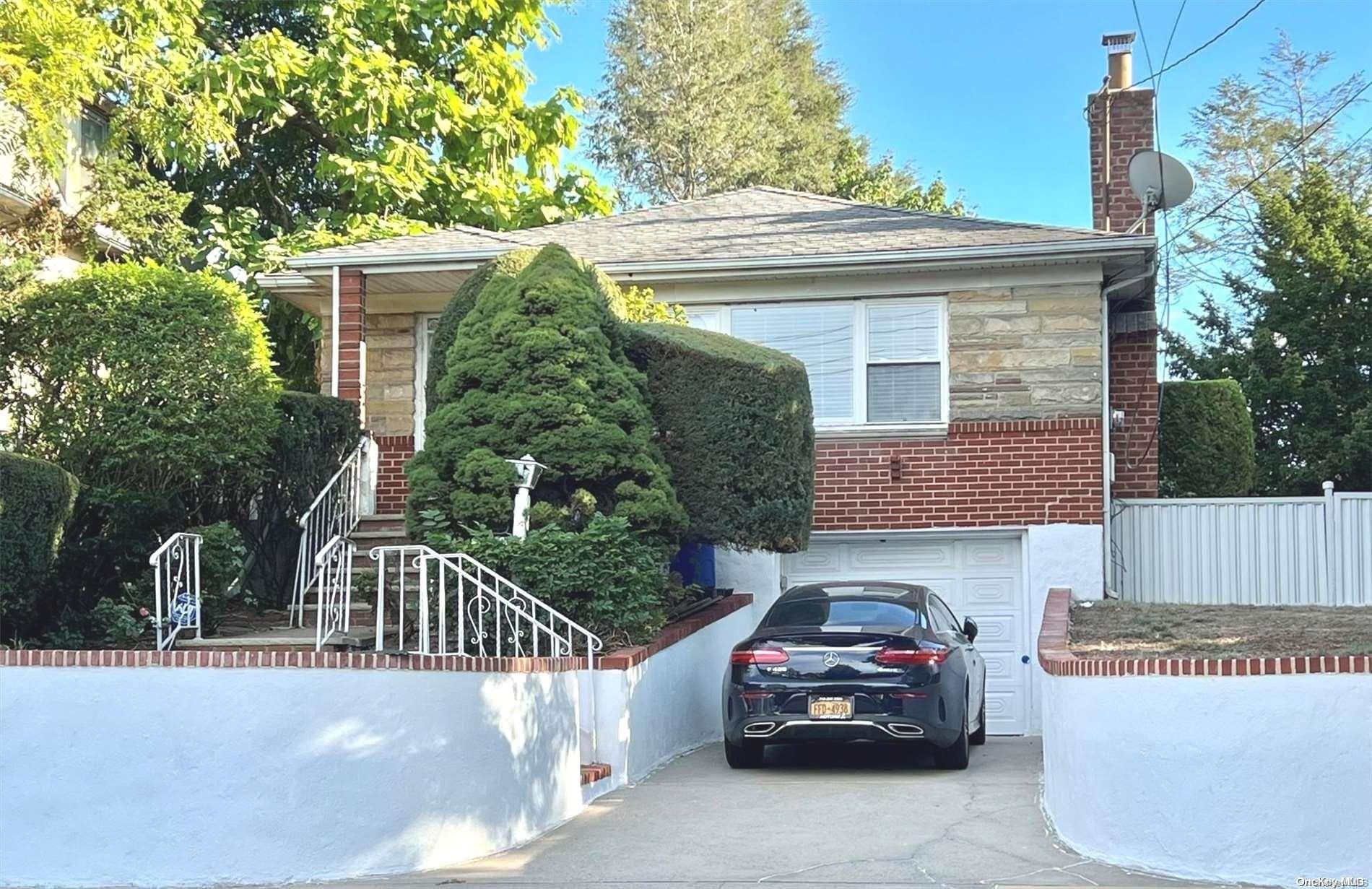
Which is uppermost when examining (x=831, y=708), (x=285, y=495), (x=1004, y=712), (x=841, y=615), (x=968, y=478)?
(x=968, y=478)

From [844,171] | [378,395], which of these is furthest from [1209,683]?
[844,171]

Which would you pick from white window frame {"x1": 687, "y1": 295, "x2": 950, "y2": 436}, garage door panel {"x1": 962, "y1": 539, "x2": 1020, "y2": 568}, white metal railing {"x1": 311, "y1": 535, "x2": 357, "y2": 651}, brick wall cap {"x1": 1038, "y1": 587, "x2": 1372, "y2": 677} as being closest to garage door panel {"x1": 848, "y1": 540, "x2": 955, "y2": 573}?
garage door panel {"x1": 962, "y1": 539, "x2": 1020, "y2": 568}

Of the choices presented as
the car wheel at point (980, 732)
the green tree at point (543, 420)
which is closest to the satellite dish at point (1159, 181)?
the car wheel at point (980, 732)

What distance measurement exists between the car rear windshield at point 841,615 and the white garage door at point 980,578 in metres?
4.34

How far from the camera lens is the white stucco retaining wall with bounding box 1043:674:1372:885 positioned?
751 centimetres

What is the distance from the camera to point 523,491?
11773mm

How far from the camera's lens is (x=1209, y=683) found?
7785 mm

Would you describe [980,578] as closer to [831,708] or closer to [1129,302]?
[1129,302]

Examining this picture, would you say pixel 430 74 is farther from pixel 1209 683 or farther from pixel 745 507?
pixel 1209 683

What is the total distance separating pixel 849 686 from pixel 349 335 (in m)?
7.20

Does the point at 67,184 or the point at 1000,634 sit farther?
the point at 67,184

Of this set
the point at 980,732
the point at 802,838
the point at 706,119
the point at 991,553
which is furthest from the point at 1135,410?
the point at 706,119

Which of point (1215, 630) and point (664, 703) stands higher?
point (1215, 630)

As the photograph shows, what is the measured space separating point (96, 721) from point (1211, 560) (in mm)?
12092
